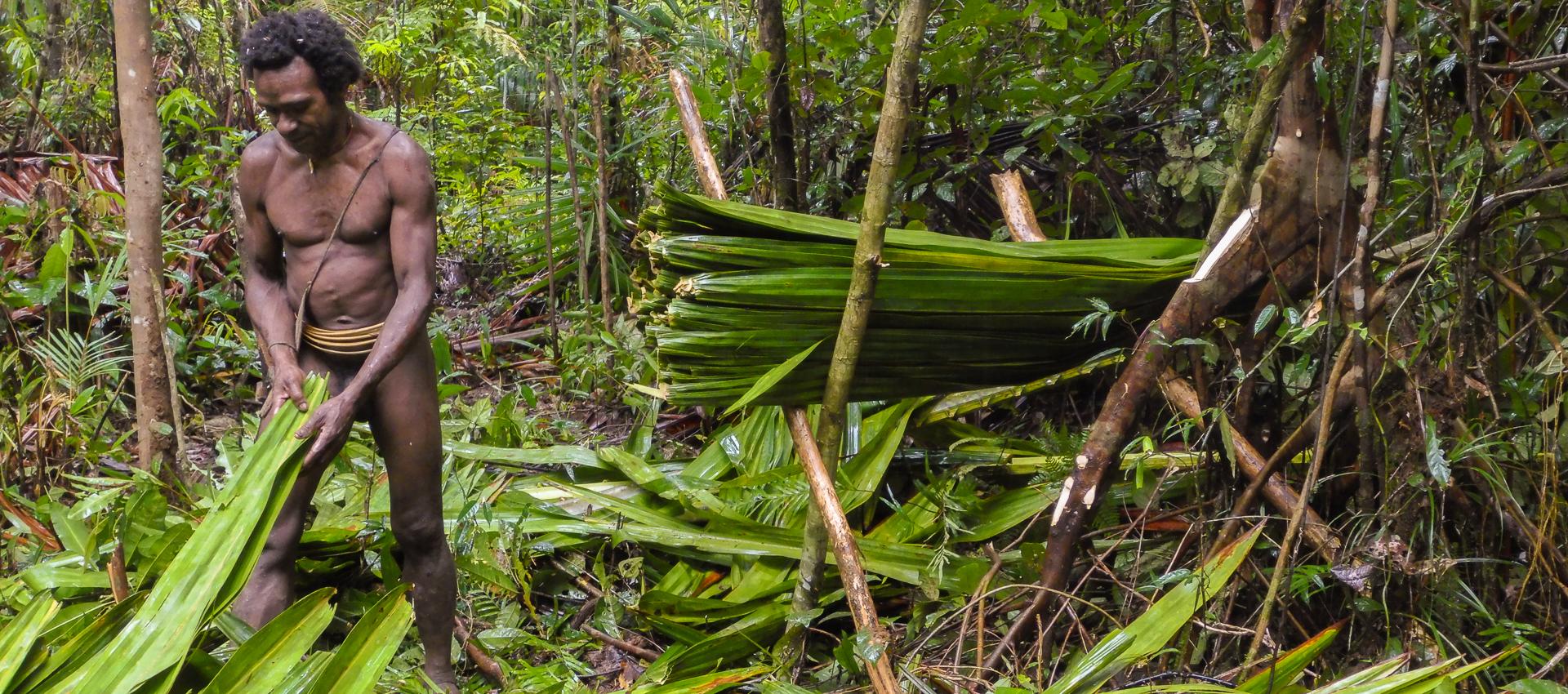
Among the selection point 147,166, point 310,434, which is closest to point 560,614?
point 310,434

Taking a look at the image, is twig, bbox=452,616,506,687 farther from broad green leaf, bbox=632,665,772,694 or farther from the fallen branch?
the fallen branch

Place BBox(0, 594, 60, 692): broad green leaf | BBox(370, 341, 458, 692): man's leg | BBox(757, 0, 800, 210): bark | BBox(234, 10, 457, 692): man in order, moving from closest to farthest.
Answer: BBox(0, 594, 60, 692): broad green leaf → BBox(234, 10, 457, 692): man → BBox(370, 341, 458, 692): man's leg → BBox(757, 0, 800, 210): bark

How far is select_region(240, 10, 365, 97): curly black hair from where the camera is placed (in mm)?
2549

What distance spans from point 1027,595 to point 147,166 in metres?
2.72

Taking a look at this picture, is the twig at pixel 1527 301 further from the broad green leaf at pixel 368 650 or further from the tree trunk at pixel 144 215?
the tree trunk at pixel 144 215

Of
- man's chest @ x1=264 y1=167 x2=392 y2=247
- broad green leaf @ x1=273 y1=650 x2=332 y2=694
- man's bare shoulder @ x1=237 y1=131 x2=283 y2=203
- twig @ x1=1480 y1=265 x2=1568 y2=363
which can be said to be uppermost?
man's bare shoulder @ x1=237 y1=131 x2=283 y2=203

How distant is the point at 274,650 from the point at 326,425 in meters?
0.51

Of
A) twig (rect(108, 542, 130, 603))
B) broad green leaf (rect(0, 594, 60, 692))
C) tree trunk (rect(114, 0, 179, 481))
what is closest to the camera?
broad green leaf (rect(0, 594, 60, 692))

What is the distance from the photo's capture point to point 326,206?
9.23ft

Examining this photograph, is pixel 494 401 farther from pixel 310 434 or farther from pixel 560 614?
pixel 310 434

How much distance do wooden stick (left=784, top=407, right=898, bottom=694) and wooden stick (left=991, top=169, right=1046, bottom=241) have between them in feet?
3.34

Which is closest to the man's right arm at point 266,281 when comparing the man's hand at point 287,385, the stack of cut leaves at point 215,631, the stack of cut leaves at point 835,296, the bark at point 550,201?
Result: the man's hand at point 287,385

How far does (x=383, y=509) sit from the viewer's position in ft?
12.9

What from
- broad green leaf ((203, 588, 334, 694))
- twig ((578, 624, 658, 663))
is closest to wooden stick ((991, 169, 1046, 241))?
twig ((578, 624, 658, 663))
